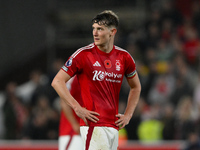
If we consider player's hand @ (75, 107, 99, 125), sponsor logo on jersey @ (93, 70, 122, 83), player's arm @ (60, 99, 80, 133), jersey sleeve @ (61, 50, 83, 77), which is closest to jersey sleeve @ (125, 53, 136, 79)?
sponsor logo on jersey @ (93, 70, 122, 83)

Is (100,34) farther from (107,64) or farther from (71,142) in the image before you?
(71,142)

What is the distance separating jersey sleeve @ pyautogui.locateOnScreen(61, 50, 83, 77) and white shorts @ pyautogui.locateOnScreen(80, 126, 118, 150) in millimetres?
679

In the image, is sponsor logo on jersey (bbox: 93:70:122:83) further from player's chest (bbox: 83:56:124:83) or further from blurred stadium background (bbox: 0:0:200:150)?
blurred stadium background (bbox: 0:0:200:150)

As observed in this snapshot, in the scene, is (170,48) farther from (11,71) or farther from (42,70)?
(11,71)

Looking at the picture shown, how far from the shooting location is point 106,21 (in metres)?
6.16

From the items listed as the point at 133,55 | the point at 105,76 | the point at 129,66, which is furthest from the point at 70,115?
the point at 133,55

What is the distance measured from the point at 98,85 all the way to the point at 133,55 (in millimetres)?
8889

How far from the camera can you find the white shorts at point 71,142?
807 centimetres

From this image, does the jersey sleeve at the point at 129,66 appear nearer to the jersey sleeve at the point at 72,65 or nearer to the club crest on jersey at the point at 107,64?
the club crest on jersey at the point at 107,64

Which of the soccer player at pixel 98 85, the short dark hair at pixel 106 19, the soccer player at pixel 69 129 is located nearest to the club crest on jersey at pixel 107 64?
the soccer player at pixel 98 85

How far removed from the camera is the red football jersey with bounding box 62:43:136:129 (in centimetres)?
611

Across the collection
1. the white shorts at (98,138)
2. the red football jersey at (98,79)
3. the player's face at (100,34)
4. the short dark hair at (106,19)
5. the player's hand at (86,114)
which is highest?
the short dark hair at (106,19)

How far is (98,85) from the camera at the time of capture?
6.14 metres

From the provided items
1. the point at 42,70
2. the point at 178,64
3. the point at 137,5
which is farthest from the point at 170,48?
the point at 42,70
